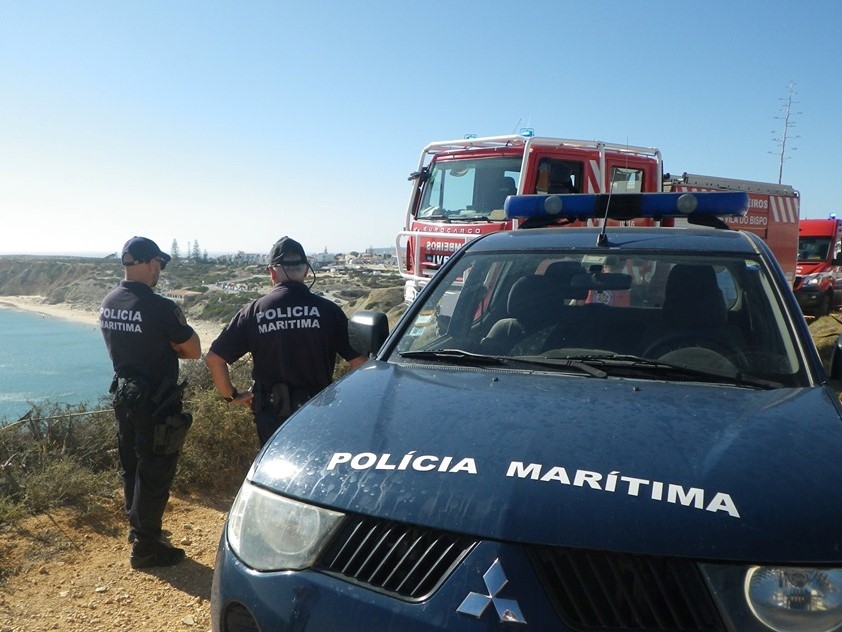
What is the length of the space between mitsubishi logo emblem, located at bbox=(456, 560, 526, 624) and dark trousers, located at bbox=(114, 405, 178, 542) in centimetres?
289

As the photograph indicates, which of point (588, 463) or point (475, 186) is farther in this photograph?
point (475, 186)

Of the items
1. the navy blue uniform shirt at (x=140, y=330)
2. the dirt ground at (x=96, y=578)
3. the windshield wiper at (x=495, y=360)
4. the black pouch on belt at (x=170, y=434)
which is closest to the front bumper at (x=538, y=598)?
the windshield wiper at (x=495, y=360)

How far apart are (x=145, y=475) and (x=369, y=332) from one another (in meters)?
1.75

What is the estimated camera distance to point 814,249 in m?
16.0

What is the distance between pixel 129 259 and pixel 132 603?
1845mm

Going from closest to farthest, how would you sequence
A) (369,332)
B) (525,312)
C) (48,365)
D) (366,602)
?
(366,602) → (525,312) → (369,332) → (48,365)

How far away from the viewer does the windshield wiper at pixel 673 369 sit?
2.38 meters

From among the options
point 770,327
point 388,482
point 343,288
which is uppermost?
point 770,327

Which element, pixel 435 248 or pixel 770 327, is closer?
pixel 770 327

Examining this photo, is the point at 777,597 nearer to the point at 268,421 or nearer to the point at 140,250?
the point at 268,421

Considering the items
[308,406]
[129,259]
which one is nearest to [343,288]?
[129,259]

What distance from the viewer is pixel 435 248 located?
8.98 m

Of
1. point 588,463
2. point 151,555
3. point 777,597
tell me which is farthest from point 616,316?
point 151,555

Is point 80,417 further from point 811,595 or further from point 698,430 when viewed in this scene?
point 811,595
